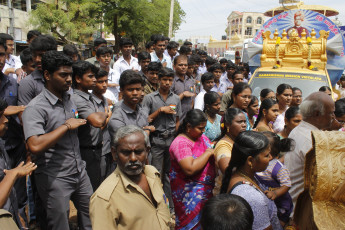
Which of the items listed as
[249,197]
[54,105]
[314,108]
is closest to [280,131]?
[314,108]

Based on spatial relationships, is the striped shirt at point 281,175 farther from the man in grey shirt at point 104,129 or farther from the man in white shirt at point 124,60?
the man in white shirt at point 124,60

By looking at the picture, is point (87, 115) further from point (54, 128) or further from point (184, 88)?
point (184, 88)

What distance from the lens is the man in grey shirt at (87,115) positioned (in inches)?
116

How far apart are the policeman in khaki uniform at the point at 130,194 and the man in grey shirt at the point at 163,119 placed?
164 cm

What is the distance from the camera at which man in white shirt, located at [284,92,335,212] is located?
2.33 m

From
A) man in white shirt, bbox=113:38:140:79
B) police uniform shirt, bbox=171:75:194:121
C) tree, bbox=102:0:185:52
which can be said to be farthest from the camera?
tree, bbox=102:0:185:52

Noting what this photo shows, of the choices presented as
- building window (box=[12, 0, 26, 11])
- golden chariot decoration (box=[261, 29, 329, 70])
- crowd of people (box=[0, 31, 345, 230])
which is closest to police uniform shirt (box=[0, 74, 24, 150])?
crowd of people (box=[0, 31, 345, 230])

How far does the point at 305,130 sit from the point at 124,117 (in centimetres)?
170

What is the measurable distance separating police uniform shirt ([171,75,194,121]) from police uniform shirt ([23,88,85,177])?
7.34 feet

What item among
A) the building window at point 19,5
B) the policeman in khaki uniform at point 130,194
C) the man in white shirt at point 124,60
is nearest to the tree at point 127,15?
the building window at point 19,5

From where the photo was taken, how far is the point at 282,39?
22.2 ft

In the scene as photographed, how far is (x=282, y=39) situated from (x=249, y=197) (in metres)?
5.92

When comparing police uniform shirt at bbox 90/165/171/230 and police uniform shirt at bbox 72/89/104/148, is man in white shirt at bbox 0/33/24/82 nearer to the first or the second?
police uniform shirt at bbox 72/89/104/148

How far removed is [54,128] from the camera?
7.98 feet
